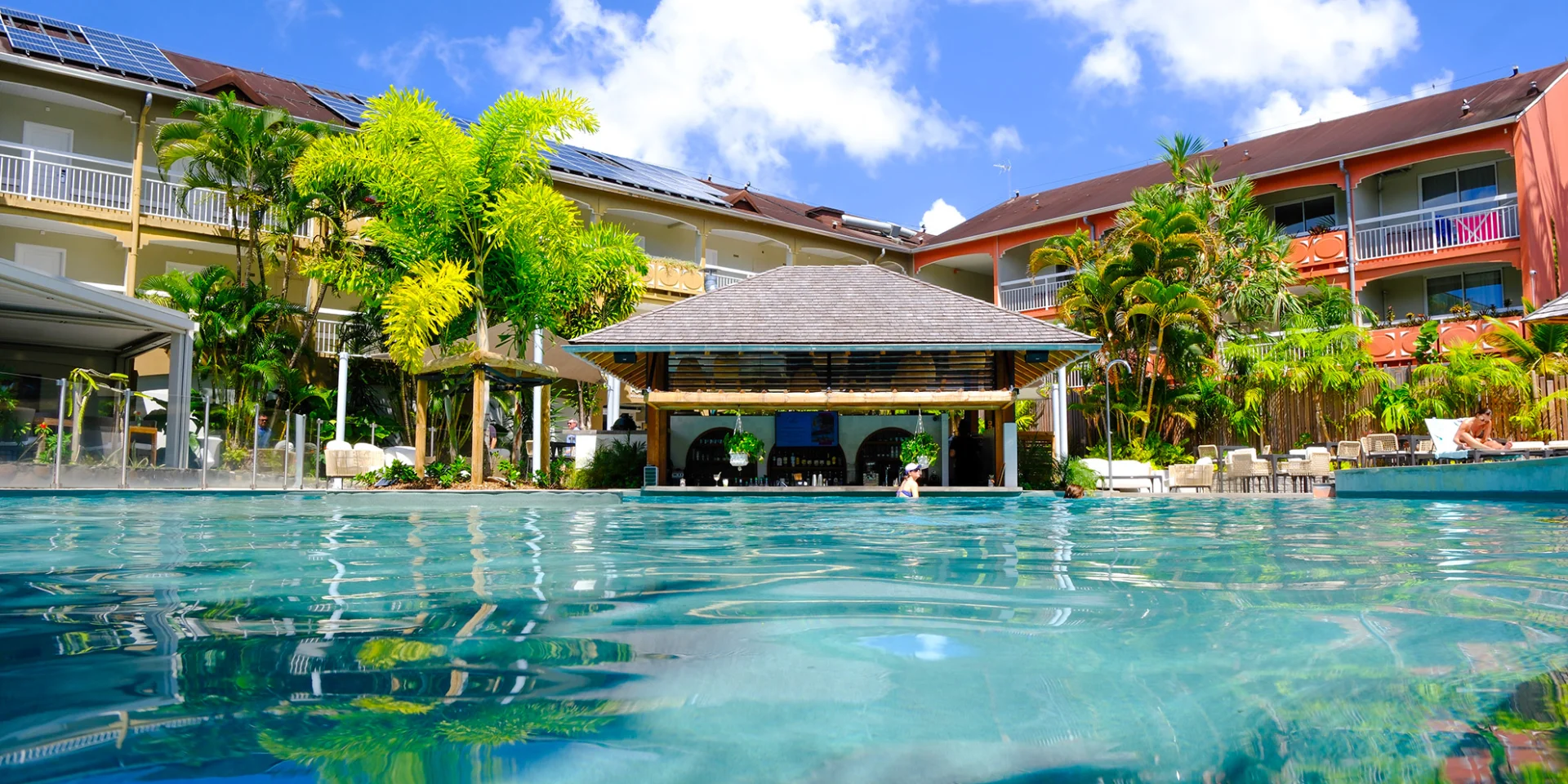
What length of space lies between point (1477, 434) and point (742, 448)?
37.1 feet

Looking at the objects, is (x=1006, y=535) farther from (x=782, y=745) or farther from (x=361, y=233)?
(x=361, y=233)

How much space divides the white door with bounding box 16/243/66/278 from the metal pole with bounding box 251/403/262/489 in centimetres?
654

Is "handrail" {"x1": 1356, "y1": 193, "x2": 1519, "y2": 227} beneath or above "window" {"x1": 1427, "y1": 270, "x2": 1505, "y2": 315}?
above

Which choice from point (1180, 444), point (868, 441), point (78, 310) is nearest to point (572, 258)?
point (868, 441)

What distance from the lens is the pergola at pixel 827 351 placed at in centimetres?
1641

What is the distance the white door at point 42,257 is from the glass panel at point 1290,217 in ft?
103

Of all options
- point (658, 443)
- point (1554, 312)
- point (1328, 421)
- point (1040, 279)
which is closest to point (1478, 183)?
point (1328, 421)

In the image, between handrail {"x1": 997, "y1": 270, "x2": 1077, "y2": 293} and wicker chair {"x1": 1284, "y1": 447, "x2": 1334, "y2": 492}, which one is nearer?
wicker chair {"x1": 1284, "y1": 447, "x2": 1334, "y2": 492}

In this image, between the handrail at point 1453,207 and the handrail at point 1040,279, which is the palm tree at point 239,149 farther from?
the handrail at point 1453,207

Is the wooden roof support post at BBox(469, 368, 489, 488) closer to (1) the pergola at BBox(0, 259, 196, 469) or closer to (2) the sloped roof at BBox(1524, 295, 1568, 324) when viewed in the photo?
(1) the pergola at BBox(0, 259, 196, 469)

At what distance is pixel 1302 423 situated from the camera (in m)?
22.5

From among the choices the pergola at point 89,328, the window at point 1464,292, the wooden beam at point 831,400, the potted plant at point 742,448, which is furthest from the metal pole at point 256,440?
the window at point 1464,292

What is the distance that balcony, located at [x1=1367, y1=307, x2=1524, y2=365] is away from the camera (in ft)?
72.2

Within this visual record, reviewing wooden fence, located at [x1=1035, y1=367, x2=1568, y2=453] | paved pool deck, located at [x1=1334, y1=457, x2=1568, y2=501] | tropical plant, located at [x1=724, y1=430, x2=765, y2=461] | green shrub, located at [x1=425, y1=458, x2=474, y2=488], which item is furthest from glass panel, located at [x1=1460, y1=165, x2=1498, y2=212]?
green shrub, located at [x1=425, y1=458, x2=474, y2=488]
